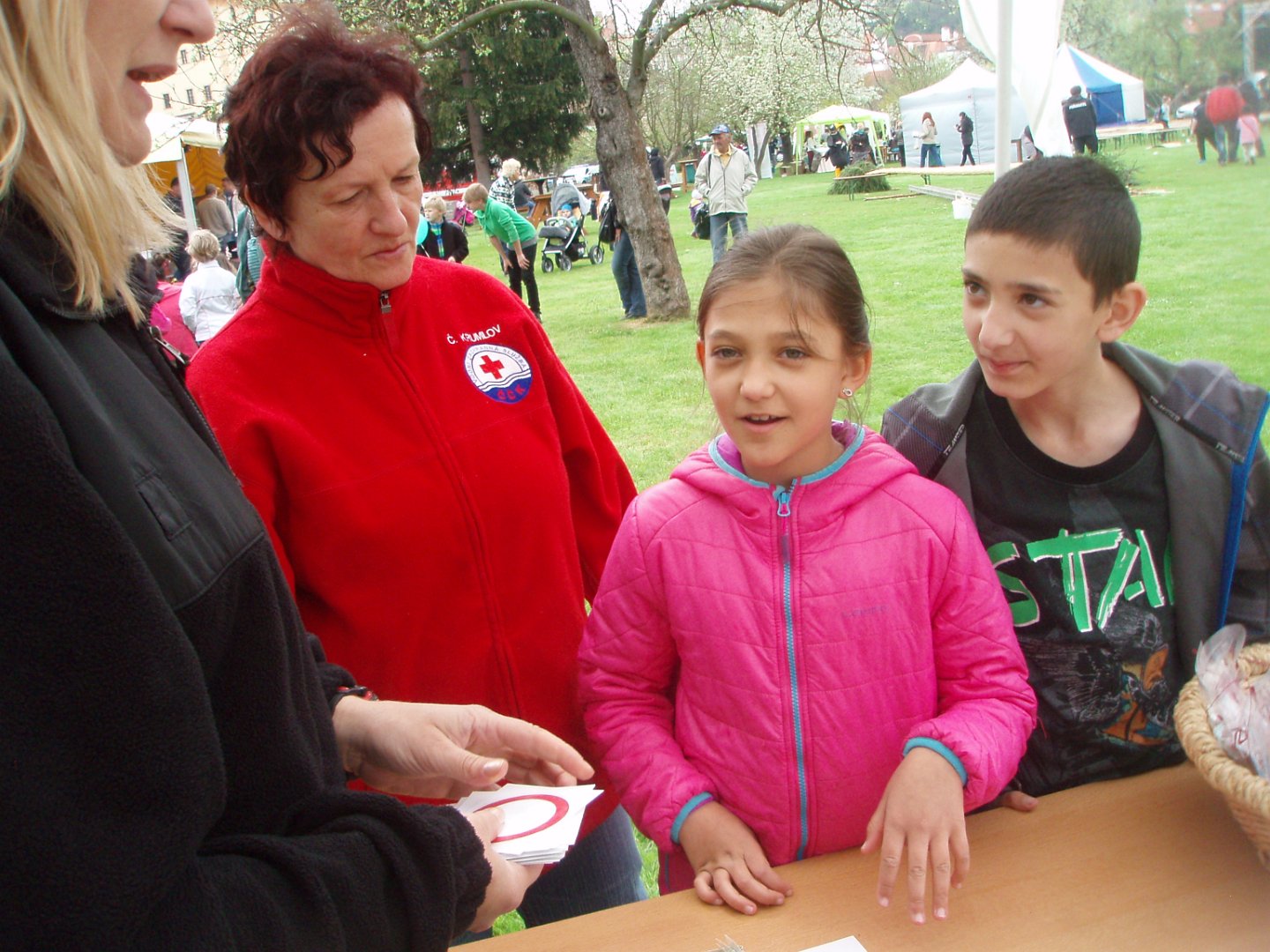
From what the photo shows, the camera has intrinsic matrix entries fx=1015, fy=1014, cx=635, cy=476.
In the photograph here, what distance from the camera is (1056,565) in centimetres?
158

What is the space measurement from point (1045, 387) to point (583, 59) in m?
9.34

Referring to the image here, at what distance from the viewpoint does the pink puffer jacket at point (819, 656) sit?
141cm

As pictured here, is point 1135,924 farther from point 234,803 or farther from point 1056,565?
point 234,803

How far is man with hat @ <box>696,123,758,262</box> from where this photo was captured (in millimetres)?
13078

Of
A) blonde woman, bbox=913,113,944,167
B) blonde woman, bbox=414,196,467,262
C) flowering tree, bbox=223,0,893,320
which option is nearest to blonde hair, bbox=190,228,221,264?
flowering tree, bbox=223,0,893,320

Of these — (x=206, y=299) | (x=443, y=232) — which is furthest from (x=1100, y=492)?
(x=443, y=232)

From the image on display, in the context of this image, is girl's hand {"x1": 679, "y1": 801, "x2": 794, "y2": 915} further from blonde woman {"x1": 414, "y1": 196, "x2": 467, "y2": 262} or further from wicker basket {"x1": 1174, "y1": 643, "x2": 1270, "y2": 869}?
blonde woman {"x1": 414, "y1": 196, "x2": 467, "y2": 262}

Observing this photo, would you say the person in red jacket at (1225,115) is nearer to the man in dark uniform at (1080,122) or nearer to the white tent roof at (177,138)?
the man in dark uniform at (1080,122)

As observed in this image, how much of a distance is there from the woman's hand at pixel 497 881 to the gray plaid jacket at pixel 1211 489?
93cm

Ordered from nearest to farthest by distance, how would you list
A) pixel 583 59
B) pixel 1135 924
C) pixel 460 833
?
pixel 460 833 → pixel 1135 924 → pixel 583 59

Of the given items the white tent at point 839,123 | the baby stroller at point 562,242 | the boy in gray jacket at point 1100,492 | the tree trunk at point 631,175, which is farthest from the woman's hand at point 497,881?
the white tent at point 839,123

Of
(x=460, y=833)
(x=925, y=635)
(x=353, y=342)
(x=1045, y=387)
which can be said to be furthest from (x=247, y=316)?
(x=1045, y=387)

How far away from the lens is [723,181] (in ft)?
43.0

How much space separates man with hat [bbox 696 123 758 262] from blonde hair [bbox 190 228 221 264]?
6453 mm
